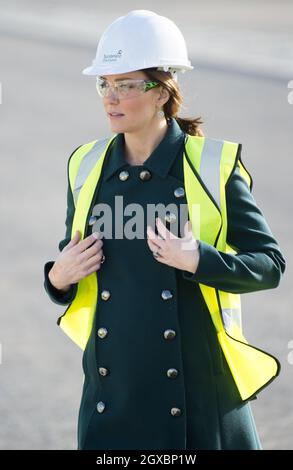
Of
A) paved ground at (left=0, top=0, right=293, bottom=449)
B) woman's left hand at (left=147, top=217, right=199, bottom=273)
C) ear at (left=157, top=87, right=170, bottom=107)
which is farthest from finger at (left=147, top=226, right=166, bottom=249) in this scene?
paved ground at (left=0, top=0, right=293, bottom=449)

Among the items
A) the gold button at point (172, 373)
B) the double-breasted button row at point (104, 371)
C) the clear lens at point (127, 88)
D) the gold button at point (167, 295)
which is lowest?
the gold button at point (172, 373)

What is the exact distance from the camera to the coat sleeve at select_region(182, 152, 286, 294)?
372cm

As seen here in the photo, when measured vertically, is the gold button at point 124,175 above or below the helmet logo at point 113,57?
below

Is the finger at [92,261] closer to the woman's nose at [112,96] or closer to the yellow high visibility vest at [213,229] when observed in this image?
the yellow high visibility vest at [213,229]

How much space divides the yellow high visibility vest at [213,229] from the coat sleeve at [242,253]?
0.03 meters

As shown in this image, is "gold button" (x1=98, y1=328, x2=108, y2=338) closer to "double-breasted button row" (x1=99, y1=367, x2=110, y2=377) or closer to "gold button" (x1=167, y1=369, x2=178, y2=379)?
"double-breasted button row" (x1=99, y1=367, x2=110, y2=377)

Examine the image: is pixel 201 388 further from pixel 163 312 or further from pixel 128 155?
pixel 128 155

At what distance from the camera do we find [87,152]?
412cm

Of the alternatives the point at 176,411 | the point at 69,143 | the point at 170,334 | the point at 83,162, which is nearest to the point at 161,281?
the point at 170,334

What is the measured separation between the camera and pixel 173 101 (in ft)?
13.1

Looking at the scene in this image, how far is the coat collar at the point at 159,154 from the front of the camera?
3904 mm

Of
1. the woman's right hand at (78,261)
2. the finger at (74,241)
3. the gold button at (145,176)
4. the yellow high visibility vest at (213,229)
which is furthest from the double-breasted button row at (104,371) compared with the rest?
the gold button at (145,176)

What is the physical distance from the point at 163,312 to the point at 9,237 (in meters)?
4.85

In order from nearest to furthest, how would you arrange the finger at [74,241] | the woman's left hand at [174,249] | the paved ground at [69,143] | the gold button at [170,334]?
the woman's left hand at [174,249], the gold button at [170,334], the finger at [74,241], the paved ground at [69,143]
